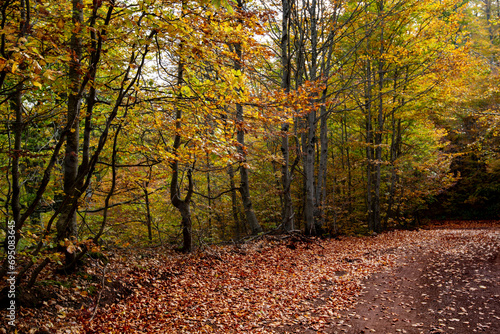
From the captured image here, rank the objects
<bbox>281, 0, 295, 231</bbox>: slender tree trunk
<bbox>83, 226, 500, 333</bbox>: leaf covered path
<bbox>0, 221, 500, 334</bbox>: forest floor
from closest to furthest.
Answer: <bbox>0, 221, 500, 334</bbox>: forest floor → <bbox>83, 226, 500, 333</bbox>: leaf covered path → <bbox>281, 0, 295, 231</bbox>: slender tree trunk

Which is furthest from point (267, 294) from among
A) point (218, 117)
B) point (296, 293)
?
point (218, 117)

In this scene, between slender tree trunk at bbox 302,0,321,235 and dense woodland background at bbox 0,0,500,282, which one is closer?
dense woodland background at bbox 0,0,500,282

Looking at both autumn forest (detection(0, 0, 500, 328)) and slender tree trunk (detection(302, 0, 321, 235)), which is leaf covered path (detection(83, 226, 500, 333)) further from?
slender tree trunk (detection(302, 0, 321, 235))

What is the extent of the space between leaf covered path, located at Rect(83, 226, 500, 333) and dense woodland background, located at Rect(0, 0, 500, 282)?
137 cm

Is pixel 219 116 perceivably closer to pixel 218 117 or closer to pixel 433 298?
pixel 218 117

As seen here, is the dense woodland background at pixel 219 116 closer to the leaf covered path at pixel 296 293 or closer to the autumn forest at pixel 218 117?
the autumn forest at pixel 218 117

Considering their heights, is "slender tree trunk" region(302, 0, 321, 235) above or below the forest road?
above

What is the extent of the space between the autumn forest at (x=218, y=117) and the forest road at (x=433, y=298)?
144 inches

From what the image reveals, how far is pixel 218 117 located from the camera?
5.24 metres

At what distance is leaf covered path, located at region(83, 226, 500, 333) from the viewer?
16.0 feet

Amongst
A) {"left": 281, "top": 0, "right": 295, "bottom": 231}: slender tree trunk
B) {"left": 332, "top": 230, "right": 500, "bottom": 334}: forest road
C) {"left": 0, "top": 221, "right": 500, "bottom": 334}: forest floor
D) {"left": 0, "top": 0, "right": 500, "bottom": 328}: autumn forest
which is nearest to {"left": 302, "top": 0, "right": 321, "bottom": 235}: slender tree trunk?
{"left": 0, "top": 0, "right": 500, "bottom": 328}: autumn forest

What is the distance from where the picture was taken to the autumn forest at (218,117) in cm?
370

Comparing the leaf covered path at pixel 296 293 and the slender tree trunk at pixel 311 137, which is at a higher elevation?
the slender tree trunk at pixel 311 137

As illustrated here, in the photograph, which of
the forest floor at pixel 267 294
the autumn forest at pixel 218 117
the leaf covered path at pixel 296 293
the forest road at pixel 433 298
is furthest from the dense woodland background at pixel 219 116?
the forest road at pixel 433 298
